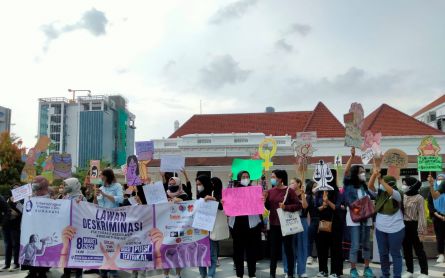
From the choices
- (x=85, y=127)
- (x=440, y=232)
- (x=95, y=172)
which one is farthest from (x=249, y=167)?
(x=85, y=127)

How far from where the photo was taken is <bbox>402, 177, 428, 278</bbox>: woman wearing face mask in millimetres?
7136

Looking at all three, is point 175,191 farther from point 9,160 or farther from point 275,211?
point 9,160

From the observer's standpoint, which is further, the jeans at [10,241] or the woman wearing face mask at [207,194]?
the jeans at [10,241]

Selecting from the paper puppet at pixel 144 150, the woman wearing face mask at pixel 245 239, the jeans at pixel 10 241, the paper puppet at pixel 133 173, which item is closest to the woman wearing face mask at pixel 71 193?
the paper puppet at pixel 133 173

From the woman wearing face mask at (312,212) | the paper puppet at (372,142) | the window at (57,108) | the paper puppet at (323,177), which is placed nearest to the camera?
the paper puppet at (323,177)

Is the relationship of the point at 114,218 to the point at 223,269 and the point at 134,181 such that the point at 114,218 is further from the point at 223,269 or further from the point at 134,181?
the point at 223,269

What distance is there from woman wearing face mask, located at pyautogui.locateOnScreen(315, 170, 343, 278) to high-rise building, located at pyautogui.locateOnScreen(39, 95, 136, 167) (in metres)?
107

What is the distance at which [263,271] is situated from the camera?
318 inches

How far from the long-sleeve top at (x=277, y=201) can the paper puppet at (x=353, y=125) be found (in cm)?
155

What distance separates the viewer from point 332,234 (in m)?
7.39

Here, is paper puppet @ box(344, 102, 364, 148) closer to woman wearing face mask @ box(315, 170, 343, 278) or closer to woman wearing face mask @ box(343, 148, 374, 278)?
woman wearing face mask @ box(343, 148, 374, 278)

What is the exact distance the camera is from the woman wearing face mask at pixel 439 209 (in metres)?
8.40

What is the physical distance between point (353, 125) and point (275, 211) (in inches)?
86.8

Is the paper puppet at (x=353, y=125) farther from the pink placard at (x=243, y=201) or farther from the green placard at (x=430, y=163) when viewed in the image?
the green placard at (x=430, y=163)
